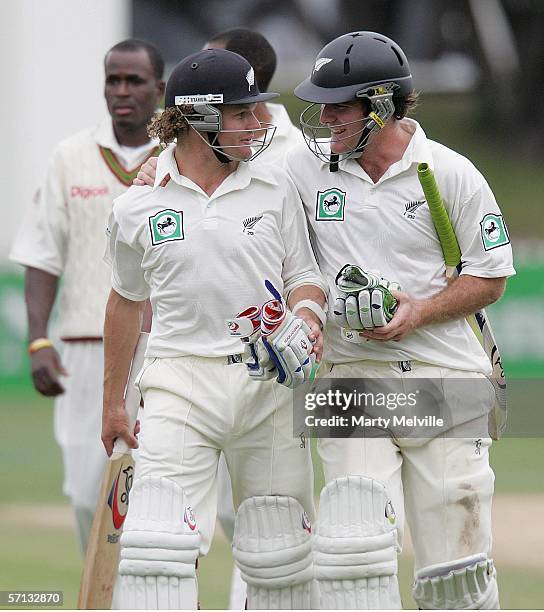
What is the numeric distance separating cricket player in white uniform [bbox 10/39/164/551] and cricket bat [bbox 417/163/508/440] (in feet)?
6.53

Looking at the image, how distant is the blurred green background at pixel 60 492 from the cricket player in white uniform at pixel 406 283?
60.7 inches

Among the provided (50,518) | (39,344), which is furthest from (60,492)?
(39,344)

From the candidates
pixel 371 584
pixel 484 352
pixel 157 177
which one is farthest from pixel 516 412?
pixel 157 177

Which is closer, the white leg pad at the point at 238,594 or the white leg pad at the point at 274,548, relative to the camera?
the white leg pad at the point at 274,548

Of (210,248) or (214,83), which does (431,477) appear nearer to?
(210,248)

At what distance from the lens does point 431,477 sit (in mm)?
4820

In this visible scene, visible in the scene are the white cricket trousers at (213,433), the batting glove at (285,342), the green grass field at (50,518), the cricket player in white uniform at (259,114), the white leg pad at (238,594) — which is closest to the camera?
the batting glove at (285,342)

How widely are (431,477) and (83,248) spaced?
2395mm

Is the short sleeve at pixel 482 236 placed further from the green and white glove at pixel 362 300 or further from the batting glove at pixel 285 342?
the batting glove at pixel 285 342

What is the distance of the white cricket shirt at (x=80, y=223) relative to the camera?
6.53 meters

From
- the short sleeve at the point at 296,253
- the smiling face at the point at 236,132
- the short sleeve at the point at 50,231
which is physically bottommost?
the short sleeve at the point at 296,253

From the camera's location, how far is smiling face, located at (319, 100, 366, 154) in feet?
15.9

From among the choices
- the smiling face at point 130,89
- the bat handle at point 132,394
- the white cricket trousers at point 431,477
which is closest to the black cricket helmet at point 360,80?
the white cricket trousers at point 431,477

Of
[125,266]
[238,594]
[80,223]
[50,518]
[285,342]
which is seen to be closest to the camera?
[285,342]
